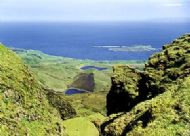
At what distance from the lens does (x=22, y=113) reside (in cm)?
2305

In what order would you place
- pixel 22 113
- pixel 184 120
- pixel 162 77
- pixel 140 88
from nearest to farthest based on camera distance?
1. pixel 184 120
2. pixel 22 113
3. pixel 162 77
4. pixel 140 88

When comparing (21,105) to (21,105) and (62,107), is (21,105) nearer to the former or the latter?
(21,105)

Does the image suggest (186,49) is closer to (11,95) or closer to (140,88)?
(140,88)

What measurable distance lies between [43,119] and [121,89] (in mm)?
15787

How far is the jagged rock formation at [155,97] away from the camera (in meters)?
19.7

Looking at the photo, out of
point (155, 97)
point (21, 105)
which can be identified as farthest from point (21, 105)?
point (155, 97)

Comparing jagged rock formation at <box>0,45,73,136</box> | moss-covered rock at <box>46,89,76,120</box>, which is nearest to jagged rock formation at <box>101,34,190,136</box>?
jagged rock formation at <box>0,45,73,136</box>

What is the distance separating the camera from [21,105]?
23594 mm

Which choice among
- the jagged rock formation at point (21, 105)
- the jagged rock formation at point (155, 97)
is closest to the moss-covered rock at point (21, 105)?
the jagged rock formation at point (21, 105)

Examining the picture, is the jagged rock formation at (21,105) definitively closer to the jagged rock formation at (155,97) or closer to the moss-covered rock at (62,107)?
the jagged rock formation at (155,97)

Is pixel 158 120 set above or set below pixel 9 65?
below

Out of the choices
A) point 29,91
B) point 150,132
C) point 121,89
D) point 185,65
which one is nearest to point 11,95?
point 29,91

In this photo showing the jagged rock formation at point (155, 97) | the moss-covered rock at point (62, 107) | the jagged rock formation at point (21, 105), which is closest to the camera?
the jagged rock formation at point (155, 97)

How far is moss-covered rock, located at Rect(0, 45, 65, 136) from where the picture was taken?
21.4m
